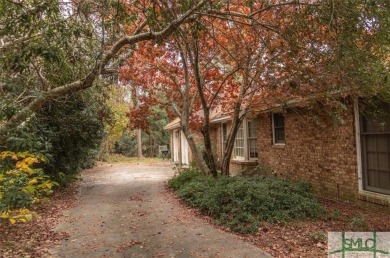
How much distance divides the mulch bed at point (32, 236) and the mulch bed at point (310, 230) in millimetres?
3434

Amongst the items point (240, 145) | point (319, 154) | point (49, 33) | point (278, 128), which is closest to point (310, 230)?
point (319, 154)

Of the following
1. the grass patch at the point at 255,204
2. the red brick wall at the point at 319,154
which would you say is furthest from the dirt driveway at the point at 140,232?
the red brick wall at the point at 319,154

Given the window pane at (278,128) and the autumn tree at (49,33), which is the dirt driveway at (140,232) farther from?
the window pane at (278,128)

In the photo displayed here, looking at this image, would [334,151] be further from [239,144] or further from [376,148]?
[239,144]

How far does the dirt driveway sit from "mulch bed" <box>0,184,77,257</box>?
0.26 m

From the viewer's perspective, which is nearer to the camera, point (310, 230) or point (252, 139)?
point (310, 230)

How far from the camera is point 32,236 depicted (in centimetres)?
727

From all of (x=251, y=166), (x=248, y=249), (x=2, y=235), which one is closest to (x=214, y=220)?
(x=248, y=249)

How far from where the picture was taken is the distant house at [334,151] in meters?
8.22

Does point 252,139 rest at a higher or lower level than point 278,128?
lower

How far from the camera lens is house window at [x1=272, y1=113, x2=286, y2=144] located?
42.6ft

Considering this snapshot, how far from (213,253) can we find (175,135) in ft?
76.6

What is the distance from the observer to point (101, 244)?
6.73 meters

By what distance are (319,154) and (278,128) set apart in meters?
2.84
